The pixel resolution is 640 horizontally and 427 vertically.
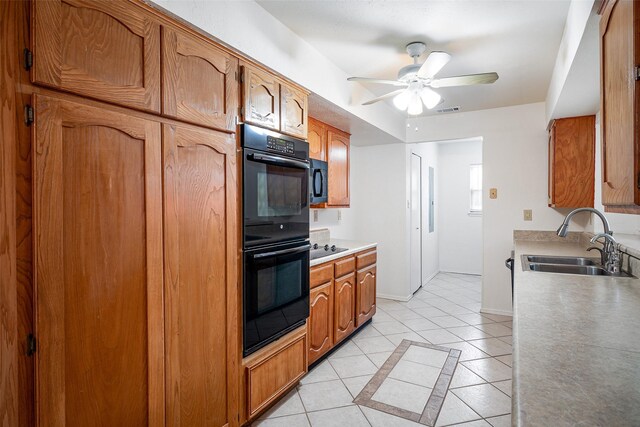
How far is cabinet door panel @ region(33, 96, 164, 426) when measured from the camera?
1.10 m

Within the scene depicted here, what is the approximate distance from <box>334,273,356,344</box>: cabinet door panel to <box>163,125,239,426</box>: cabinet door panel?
48.7 inches

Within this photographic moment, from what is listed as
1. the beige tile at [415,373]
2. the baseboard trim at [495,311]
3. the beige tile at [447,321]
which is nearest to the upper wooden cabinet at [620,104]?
the beige tile at [415,373]

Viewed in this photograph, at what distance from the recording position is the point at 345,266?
10.00ft

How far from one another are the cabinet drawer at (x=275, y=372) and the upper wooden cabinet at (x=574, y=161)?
8.78 feet

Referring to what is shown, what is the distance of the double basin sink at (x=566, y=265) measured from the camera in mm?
2230

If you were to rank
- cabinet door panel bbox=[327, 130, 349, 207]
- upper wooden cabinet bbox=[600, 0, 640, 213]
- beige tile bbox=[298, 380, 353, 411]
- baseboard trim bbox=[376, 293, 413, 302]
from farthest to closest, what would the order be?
baseboard trim bbox=[376, 293, 413, 302] < cabinet door panel bbox=[327, 130, 349, 207] < beige tile bbox=[298, 380, 353, 411] < upper wooden cabinet bbox=[600, 0, 640, 213]

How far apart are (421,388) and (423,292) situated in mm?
2684

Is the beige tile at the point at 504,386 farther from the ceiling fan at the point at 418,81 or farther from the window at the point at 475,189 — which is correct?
the window at the point at 475,189

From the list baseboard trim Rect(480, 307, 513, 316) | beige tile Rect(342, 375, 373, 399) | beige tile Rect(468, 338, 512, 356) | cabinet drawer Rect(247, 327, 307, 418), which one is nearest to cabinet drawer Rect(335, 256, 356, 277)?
cabinet drawer Rect(247, 327, 307, 418)

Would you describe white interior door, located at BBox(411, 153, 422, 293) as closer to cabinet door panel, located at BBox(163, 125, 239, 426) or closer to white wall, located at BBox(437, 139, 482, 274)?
white wall, located at BBox(437, 139, 482, 274)

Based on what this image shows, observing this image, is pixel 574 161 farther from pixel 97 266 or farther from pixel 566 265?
pixel 97 266

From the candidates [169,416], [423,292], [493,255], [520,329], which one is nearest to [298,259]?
[169,416]

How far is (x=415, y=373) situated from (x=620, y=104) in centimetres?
216

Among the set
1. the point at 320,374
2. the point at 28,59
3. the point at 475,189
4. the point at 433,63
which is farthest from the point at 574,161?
the point at 28,59
